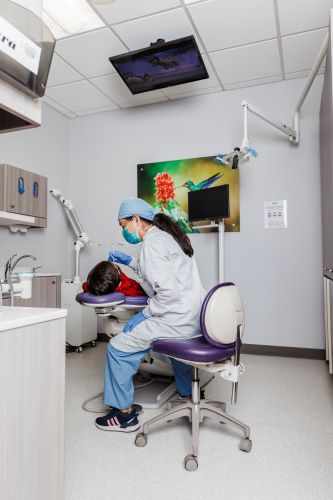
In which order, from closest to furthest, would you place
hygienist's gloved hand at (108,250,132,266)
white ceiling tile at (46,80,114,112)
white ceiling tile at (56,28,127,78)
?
1. hygienist's gloved hand at (108,250,132,266)
2. white ceiling tile at (56,28,127,78)
3. white ceiling tile at (46,80,114,112)

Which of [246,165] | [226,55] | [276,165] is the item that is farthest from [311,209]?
[226,55]

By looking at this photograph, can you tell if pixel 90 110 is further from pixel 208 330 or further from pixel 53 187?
pixel 208 330

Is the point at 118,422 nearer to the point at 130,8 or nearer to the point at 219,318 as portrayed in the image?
the point at 219,318

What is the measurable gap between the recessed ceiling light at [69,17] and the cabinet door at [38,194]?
1.18 metres

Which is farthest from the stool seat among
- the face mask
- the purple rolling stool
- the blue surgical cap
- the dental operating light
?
the dental operating light

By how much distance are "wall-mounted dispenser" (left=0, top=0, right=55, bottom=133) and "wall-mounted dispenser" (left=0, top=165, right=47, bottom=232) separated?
72.1 inches

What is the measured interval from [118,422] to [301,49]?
122 inches

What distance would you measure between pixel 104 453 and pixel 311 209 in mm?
2674

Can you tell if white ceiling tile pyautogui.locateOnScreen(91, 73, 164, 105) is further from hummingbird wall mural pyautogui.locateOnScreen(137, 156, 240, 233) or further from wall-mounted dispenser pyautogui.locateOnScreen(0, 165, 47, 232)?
wall-mounted dispenser pyautogui.locateOnScreen(0, 165, 47, 232)

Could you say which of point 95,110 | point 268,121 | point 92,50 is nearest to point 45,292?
point 92,50

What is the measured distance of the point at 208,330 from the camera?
5.37ft

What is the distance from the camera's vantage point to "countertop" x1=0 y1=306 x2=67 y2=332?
96 centimetres

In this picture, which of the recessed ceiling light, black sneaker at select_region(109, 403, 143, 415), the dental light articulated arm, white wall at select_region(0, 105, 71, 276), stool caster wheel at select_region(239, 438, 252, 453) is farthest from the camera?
the dental light articulated arm

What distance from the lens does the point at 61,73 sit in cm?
331
